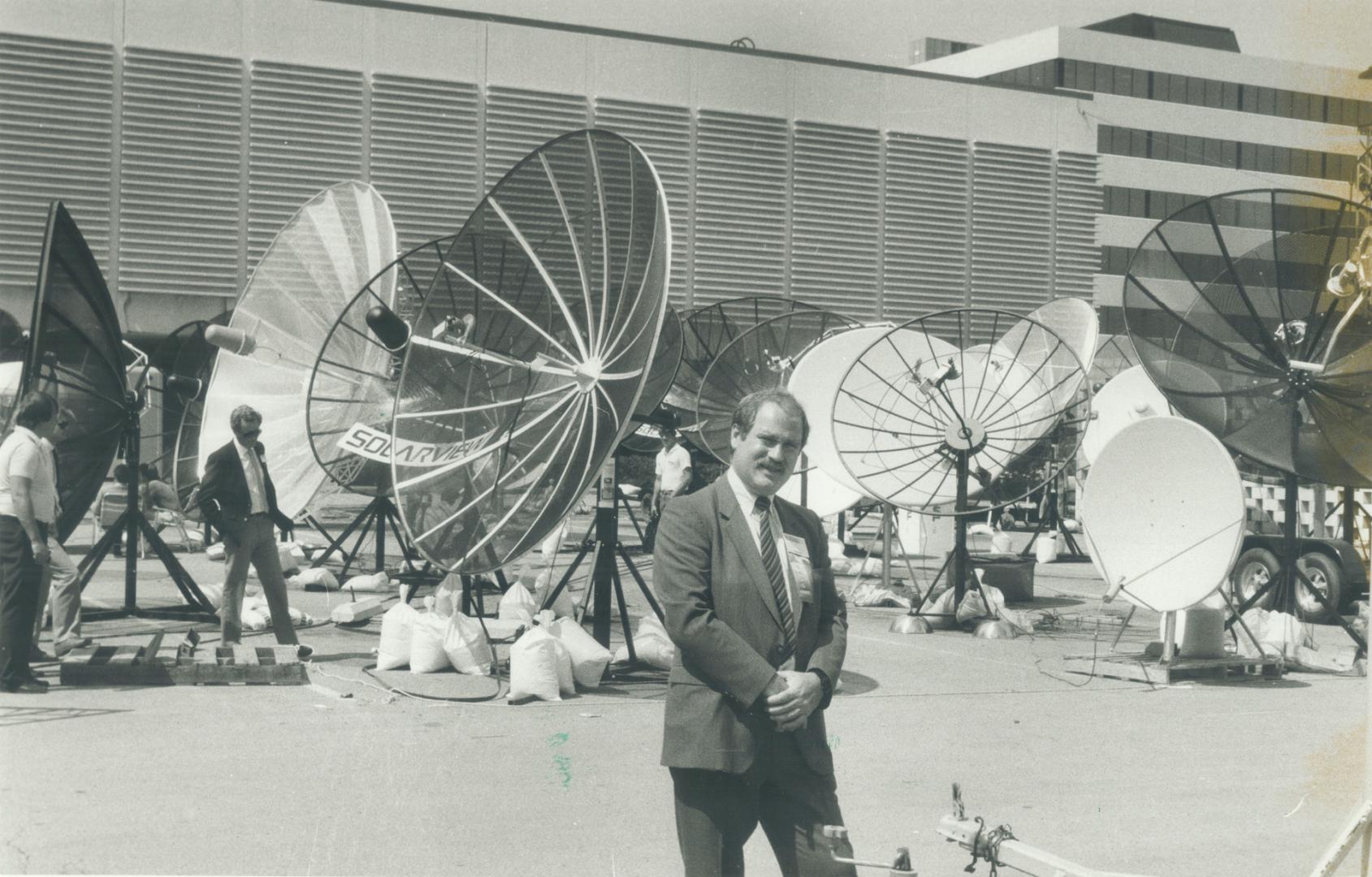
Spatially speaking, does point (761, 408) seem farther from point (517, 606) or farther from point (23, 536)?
point (517, 606)

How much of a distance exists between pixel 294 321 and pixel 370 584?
2.94 metres

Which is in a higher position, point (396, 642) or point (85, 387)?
point (85, 387)

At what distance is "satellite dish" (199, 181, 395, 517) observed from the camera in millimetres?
14016

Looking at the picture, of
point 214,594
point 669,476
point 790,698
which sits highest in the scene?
point 790,698

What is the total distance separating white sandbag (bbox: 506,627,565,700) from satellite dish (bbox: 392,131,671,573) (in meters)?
0.56

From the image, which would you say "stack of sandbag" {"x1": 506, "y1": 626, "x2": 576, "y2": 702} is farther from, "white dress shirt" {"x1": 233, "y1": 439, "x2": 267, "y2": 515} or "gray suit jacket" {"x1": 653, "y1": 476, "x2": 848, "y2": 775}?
"gray suit jacket" {"x1": 653, "y1": 476, "x2": 848, "y2": 775}

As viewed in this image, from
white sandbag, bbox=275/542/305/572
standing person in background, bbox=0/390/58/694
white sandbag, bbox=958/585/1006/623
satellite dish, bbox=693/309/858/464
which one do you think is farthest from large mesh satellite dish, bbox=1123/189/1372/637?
white sandbag, bbox=275/542/305/572

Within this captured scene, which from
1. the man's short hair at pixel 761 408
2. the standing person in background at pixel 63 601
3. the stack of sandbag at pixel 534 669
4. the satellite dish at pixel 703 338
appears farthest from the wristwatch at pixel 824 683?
the satellite dish at pixel 703 338

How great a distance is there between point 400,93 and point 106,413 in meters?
15.9

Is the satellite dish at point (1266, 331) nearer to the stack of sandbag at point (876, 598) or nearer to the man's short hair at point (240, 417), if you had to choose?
the stack of sandbag at point (876, 598)

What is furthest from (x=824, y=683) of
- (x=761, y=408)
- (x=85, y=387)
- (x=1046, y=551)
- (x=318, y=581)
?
(x=1046, y=551)

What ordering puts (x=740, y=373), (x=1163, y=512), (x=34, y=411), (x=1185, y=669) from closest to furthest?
(x=34, y=411) < (x=1185, y=669) < (x=1163, y=512) < (x=740, y=373)

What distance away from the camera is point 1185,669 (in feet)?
34.0

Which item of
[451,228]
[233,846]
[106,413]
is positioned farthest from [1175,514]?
[451,228]
